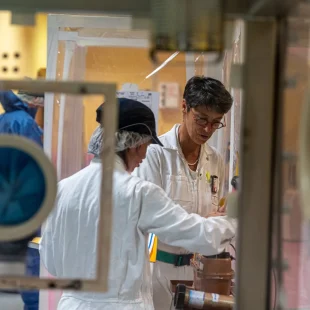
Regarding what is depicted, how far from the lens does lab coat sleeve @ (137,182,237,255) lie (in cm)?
144

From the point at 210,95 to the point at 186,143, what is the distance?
22 cm

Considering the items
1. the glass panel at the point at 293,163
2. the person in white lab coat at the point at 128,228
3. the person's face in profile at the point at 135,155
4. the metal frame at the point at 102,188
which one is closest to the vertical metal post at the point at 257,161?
the glass panel at the point at 293,163

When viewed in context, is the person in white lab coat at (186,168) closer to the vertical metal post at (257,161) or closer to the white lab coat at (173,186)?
the white lab coat at (173,186)

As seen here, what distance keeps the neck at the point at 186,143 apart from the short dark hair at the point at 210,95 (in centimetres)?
13

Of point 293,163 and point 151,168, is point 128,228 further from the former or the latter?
point 293,163

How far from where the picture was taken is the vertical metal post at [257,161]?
621 millimetres

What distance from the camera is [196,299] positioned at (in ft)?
5.18

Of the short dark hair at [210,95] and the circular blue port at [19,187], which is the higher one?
the short dark hair at [210,95]

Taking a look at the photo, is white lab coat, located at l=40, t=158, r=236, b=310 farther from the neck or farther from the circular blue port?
the circular blue port

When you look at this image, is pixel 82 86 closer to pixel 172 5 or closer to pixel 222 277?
pixel 172 5

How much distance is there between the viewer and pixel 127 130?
1.40 meters

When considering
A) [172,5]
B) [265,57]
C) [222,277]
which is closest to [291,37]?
[265,57]

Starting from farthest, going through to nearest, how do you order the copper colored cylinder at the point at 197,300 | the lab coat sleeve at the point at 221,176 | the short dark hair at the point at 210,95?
the lab coat sleeve at the point at 221,176, the short dark hair at the point at 210,95, the copper colored cylinder at the point at 197,300

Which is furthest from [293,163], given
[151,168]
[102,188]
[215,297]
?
[151,168]
